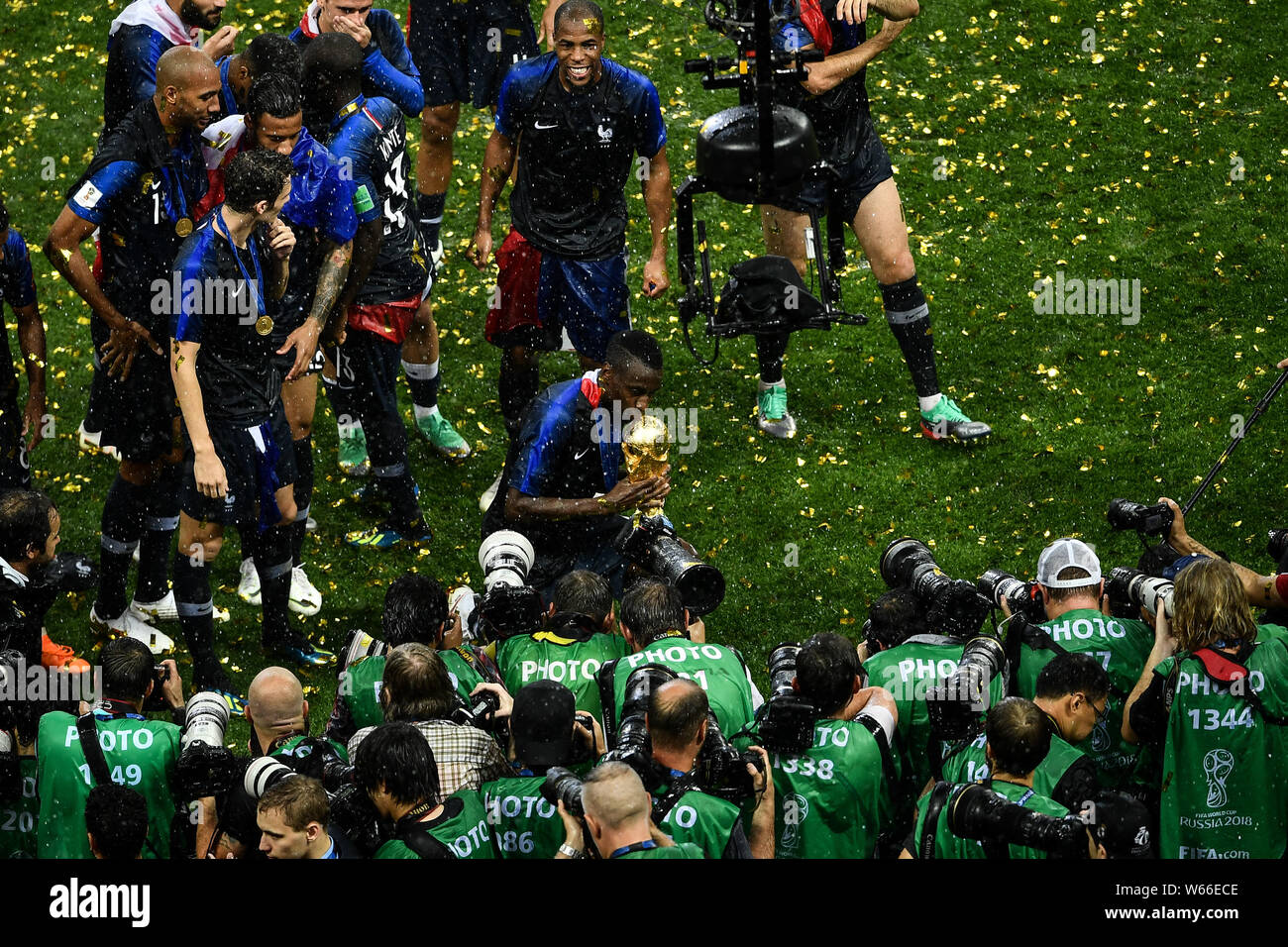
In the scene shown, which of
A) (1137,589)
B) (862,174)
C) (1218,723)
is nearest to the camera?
(1218,723)

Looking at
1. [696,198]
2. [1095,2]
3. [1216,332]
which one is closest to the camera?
[1216,332]

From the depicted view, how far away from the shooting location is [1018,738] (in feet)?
15.1

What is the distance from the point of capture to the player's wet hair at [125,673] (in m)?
5.27

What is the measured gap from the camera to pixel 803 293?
5.32 metres

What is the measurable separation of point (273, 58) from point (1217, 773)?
4.63 meters

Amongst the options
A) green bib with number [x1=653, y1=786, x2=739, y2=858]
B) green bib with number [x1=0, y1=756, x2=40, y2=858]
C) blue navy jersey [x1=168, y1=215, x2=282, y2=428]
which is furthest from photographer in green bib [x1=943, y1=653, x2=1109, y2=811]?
blue navy jersey [x1=168, y1=215, x2=282, y2=428]

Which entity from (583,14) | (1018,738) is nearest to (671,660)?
(1018,738)

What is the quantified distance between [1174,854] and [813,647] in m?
1.36

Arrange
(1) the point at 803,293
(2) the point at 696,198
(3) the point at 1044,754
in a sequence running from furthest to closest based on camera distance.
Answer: (2) the point at 696,198 → (1) the point at 803,293 → (3) the point at 1044,754

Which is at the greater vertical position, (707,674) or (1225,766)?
(707,674)

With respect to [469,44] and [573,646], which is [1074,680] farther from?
[469,44]

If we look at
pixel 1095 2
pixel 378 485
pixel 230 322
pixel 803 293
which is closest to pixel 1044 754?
pixel 803 293

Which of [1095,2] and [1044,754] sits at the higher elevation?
[1095,2]

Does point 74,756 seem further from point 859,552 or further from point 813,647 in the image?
point 859,552
